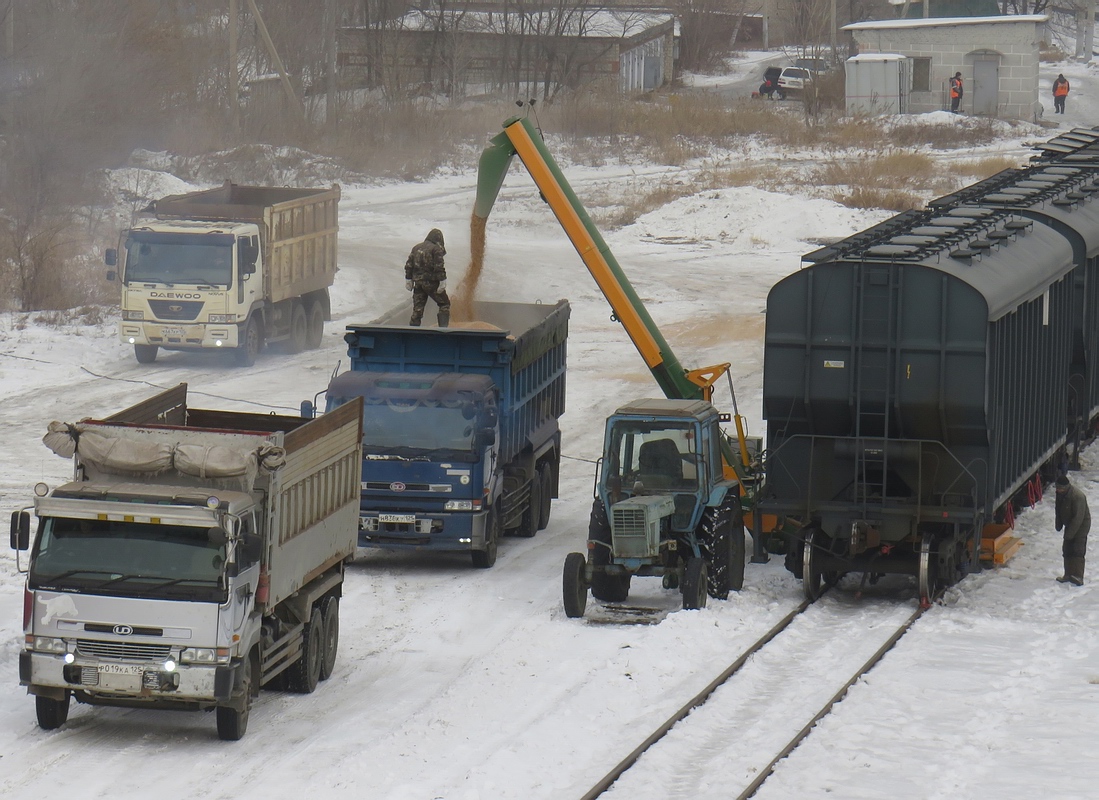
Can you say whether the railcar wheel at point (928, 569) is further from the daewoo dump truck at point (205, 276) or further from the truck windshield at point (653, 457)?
the daewoo dump truck at point (205, 276)

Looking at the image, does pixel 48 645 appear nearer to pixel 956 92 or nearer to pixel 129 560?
pixel 129 560

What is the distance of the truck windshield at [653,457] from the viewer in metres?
18.7

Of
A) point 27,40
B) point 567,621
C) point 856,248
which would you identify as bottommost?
point 567,621

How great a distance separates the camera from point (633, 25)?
8538cm

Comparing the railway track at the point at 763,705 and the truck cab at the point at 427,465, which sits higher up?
the truck cab at the point at 427,465

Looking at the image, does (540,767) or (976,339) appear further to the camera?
(976,339)

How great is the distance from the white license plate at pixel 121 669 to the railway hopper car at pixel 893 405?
8567 mm

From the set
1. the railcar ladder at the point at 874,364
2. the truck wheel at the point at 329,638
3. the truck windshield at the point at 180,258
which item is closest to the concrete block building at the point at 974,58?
the truck windshield at the point at 180,258

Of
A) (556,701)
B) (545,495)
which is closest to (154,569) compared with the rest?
(556,701)

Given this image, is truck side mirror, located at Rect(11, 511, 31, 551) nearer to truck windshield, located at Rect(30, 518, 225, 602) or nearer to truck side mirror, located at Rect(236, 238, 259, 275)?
truck windshield, located at Rect(30, 518, 225, 602)

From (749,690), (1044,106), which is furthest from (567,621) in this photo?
(1044,106)

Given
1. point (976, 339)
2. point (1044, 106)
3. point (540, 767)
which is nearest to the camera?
point (540, 767)

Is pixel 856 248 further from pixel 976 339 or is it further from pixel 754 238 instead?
pixel 754 238

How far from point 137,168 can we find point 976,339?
146ft
